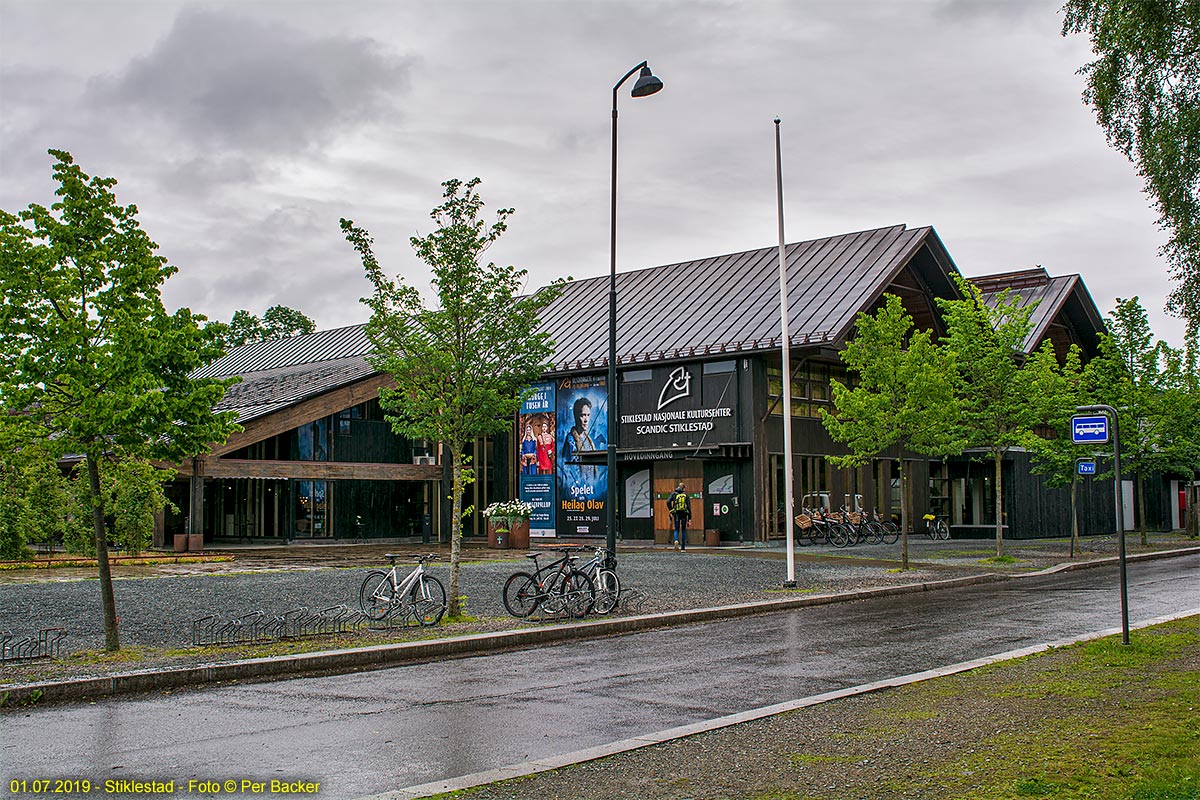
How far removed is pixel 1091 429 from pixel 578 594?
7.57 m

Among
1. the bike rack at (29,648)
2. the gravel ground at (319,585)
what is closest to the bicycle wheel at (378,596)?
the gravel ground at (319,585)

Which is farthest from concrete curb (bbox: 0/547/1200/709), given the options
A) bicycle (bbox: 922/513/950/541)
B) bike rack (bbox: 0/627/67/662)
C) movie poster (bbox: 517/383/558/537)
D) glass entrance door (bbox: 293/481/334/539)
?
bicycle (bbox: 922/513/950/541)

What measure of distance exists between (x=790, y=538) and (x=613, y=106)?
30.7 feet

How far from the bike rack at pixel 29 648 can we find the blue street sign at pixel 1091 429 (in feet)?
38.1

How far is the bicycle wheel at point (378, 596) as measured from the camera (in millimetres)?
15359

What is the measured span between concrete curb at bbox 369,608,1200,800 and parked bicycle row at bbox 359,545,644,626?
623 centimetres

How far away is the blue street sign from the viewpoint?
11977mm

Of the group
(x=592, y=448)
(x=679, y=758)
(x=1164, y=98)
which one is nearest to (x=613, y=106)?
(x=1164, y=98)

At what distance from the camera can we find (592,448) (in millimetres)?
40281

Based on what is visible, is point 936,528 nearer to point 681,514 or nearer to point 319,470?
point 681,514

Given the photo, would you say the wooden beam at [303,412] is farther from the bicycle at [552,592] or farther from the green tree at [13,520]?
the bicycle at [552,592]

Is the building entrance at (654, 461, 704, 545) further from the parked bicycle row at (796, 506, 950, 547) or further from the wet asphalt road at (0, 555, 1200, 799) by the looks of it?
the wet asphalt road at (0, 555, 1200, 799)

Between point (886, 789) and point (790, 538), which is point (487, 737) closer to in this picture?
point (886, 789)

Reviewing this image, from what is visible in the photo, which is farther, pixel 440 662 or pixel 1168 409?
pixel 1168 409
